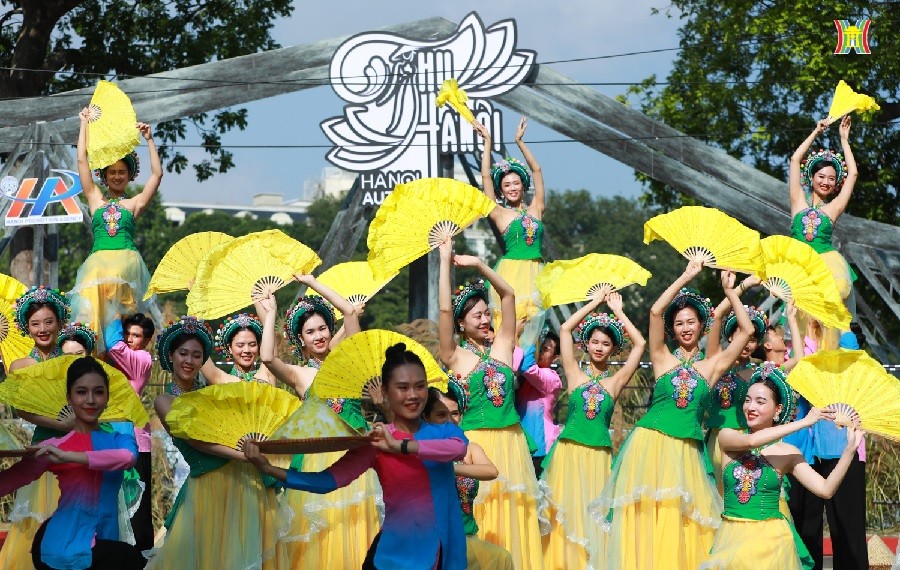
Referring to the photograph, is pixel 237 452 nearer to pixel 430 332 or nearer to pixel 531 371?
pixel 531 371

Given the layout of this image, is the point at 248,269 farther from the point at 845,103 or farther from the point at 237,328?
the point at 845,103

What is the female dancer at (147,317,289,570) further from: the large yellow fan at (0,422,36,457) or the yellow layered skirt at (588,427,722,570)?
the yellow layered skirt at (588,427,722,570)

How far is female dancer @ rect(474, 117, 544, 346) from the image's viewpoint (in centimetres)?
922

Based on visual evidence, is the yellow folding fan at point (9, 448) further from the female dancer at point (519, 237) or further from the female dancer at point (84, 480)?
the female dancer at point (519, 237)

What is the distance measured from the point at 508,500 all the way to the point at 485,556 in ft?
3.36

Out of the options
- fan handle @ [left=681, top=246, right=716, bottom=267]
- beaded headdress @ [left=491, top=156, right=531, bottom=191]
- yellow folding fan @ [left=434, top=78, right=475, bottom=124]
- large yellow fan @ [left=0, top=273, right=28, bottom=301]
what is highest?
yellow folding fan @ [left=434, top=78, right=475, bottom=124]

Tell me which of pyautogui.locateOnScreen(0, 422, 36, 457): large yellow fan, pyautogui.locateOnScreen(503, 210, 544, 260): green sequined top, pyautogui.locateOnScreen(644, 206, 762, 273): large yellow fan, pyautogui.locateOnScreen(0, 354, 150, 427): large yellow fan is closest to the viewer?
pyautogui.locateOnScreen(0, 422, 36, 457): large yellow fan

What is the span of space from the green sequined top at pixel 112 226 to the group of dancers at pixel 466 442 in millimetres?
13

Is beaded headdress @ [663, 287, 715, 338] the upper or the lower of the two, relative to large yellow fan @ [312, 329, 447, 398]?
upper

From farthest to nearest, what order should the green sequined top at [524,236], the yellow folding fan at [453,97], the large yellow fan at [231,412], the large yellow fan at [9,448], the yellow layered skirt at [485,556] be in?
the yellow folding fan at [453,97], the green sequined top at [524,236], the yellow layered skirt at [485,556], the large yellow fan at [231,412], the large yellow fan at [9,448]

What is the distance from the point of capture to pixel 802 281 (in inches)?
309

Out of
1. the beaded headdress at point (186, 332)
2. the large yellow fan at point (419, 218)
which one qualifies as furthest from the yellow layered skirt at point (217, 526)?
the large yellow fan at point (419, 218)

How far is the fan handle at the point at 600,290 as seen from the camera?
26.7ft

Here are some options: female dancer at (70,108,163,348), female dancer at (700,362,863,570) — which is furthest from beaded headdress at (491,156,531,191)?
female dancer at (700,362,863,570)
